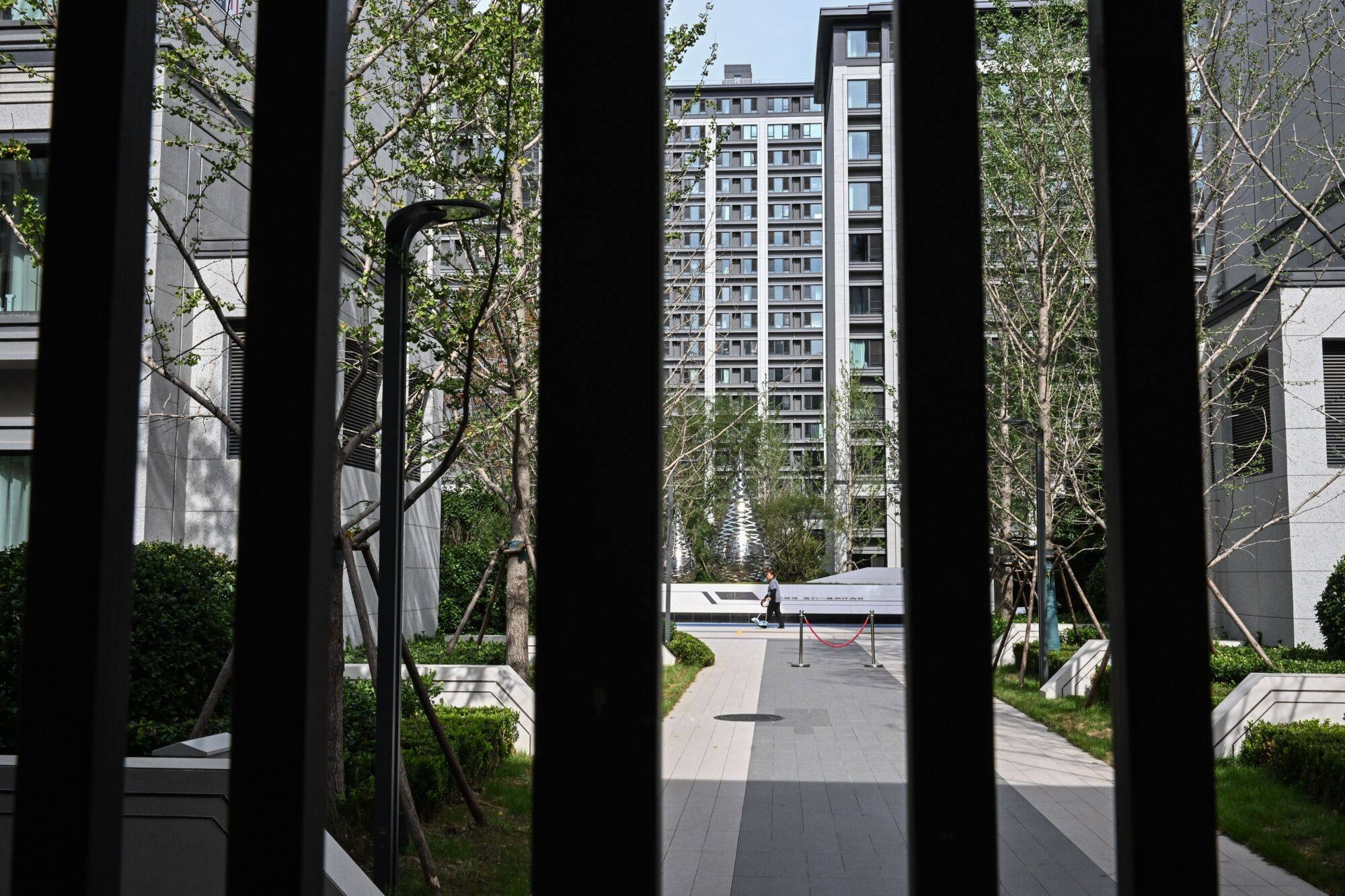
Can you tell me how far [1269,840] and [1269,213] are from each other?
13618mm

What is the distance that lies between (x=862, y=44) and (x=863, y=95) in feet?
8.28

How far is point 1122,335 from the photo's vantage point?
2.64 feet

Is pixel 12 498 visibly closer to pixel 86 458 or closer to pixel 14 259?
pixel 14 259

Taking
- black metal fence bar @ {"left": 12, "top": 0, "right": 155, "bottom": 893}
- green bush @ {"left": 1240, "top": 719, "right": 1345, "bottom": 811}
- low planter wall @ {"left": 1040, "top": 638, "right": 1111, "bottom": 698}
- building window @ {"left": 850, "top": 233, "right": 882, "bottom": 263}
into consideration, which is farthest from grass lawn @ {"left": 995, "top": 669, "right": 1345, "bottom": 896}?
building window @ {"left": 850, "top": 233, "right": 882, "bottom": 263}

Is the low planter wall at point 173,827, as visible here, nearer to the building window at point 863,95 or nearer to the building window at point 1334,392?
the building window at point 1334,392

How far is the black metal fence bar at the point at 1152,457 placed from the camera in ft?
2.51

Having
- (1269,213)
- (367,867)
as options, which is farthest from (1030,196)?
(367,867)

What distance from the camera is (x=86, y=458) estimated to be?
868 millimetres

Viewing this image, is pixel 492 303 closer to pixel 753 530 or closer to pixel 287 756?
pixel 287 756

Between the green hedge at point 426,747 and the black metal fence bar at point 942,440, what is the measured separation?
6076 millimetres

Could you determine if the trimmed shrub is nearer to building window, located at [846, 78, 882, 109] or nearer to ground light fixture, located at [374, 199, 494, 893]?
ground light fixture, located at [374, 199, 494, 893]

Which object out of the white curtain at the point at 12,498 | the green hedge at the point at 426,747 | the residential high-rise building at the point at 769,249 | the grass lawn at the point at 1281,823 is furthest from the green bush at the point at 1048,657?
the residential high-rise building at the point at 769,249

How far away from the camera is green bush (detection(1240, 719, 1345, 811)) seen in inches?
299

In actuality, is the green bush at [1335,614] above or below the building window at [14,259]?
below
